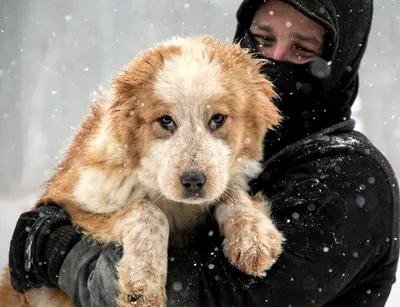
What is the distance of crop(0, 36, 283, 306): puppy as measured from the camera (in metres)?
2.59

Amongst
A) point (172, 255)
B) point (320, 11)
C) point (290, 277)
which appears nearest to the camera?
point (290, 277)

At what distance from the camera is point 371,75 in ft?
46.4

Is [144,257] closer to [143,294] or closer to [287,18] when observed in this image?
[143,294]

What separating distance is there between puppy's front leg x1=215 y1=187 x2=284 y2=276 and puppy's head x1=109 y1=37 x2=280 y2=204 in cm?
12

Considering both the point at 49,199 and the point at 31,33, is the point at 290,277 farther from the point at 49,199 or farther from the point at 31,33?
the point at 31,33

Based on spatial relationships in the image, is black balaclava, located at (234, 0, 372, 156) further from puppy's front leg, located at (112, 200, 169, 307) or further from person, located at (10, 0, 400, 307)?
puppy's front leg, located at (112, 200, 169, 307)

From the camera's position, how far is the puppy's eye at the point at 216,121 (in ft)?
9.15

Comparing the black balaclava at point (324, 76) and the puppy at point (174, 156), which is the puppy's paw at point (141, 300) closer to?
the puppy at point (174, 156)

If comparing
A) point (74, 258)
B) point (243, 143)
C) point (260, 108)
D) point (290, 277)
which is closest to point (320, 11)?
point (260, 108)

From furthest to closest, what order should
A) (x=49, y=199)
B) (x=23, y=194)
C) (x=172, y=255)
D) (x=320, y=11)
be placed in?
(x=23, y=194) < (x=49, y=199) < (x=320, y=11) < (x=172, y=255)

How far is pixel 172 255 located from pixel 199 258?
139 mm

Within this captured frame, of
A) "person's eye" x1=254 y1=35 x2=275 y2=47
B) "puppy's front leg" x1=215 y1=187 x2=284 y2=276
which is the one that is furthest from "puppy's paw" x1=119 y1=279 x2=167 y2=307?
"person's eye" x1=254 y1=35 x2=275 y2=47

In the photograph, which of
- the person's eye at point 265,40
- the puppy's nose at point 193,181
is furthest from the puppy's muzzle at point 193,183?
the person's eye at point 265,40

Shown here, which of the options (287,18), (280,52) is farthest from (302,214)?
(287,18)
